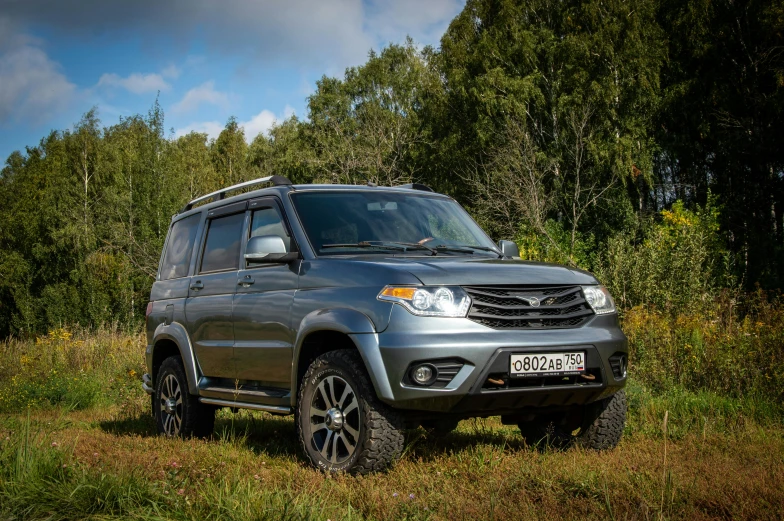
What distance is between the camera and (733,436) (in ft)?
21.1

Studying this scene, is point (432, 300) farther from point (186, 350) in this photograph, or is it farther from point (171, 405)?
point (171, 405)

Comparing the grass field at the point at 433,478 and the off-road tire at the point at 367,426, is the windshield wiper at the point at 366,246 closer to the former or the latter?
the off-road tire at the point at 367,426

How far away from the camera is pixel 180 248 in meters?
8.07

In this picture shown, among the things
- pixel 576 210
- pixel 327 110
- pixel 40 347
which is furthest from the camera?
pixel 327 110

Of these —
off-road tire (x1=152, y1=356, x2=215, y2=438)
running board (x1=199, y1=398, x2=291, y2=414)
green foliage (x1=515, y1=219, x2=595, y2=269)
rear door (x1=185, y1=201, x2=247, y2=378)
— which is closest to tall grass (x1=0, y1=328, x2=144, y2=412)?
off-road tire (x1=152, y1=356, x2=215, y2=438)

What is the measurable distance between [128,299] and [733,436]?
44.1m

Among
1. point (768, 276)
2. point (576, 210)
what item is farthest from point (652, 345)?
point (576, 210)

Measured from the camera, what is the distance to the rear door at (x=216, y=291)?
6686mm

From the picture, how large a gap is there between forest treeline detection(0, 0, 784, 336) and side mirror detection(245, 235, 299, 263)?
66.1ft

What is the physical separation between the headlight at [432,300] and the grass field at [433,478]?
969mm

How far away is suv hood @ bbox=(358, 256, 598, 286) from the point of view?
16.6 feet

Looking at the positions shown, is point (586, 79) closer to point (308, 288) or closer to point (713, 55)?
point (713, 55)

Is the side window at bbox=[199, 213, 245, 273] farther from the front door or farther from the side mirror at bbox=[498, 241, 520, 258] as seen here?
the side mirror at bbox=[498, 241, 520, 258]

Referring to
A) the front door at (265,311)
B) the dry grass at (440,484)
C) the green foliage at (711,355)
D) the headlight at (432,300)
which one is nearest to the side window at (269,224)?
the front door at (265,311)
